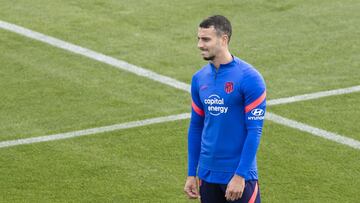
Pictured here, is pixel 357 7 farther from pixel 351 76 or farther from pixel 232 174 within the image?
pixel 232 174

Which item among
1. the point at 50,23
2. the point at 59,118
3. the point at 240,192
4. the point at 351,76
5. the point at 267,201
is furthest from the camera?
the point at 50,23

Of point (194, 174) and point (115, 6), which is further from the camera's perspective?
point (115, 6)

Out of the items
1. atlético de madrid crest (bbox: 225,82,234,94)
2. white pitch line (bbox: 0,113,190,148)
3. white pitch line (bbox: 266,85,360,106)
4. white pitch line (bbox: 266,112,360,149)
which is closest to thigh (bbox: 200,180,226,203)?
atlético de madrid crest (bbox: 225,82,234,94)

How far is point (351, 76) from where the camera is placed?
1307 cm

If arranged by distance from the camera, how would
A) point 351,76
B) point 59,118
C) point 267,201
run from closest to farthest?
point 267,201 < point 59,118 < point 351,76

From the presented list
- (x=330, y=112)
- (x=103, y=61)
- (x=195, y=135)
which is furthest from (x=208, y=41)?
(x=103, y=61)

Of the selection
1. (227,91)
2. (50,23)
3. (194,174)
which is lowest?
(50,23)

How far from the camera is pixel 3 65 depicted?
44.8 feet

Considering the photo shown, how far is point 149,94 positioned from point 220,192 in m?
5.05

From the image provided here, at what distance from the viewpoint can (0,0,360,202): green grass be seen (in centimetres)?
1005

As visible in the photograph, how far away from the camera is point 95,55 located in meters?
14.1

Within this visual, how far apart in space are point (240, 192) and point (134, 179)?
9.28 ft

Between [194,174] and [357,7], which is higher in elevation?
[194,174]

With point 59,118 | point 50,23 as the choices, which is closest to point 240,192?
point 59,118
